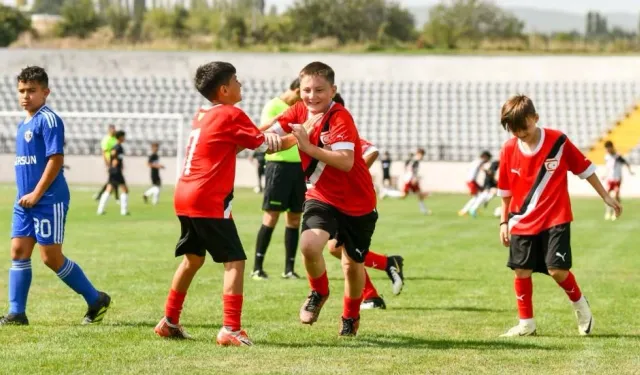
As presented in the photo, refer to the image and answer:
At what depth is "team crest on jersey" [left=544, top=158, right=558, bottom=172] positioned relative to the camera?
820 centimetres

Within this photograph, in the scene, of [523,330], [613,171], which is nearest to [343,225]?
[523,330]

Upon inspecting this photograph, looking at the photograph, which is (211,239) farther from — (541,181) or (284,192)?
(284,192)

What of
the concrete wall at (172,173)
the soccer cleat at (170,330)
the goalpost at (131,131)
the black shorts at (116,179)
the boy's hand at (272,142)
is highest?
the boy's hand at (272,142)

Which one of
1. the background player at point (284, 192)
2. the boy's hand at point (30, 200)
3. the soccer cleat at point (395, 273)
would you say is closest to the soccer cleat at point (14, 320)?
the boy's hand at point (30, 200)

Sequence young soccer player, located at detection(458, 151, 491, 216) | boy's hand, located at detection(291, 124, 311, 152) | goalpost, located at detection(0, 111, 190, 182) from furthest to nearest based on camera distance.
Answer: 1. goalpost, located at detection(0, 111, 190, 182)
2. young soccer player, located at detection(458, 151, 491, 216)
3. boy's hand, located at detection(291, 124, 311, 152)

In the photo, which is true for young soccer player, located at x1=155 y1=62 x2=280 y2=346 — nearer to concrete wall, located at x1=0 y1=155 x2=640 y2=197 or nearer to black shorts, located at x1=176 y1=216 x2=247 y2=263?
black shorts, located at x1=176 y1=216 x2=247 y2=263

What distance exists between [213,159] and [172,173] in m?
36.5

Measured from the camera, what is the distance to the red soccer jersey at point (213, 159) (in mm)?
7312

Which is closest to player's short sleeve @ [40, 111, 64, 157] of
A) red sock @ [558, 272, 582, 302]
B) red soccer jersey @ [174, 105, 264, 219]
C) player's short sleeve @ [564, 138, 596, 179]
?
red soccer jersey @ [174, 105, 264, 219]

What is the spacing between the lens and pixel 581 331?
8.52 meters

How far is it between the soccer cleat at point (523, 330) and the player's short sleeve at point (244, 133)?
95.3 inches

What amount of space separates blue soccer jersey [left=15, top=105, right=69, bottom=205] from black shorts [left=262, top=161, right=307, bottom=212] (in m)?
3.81

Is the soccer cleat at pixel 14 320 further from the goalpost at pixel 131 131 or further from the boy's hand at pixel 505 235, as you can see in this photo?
the goalpost at pixel 131 131

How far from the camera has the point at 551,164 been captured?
821 cm
